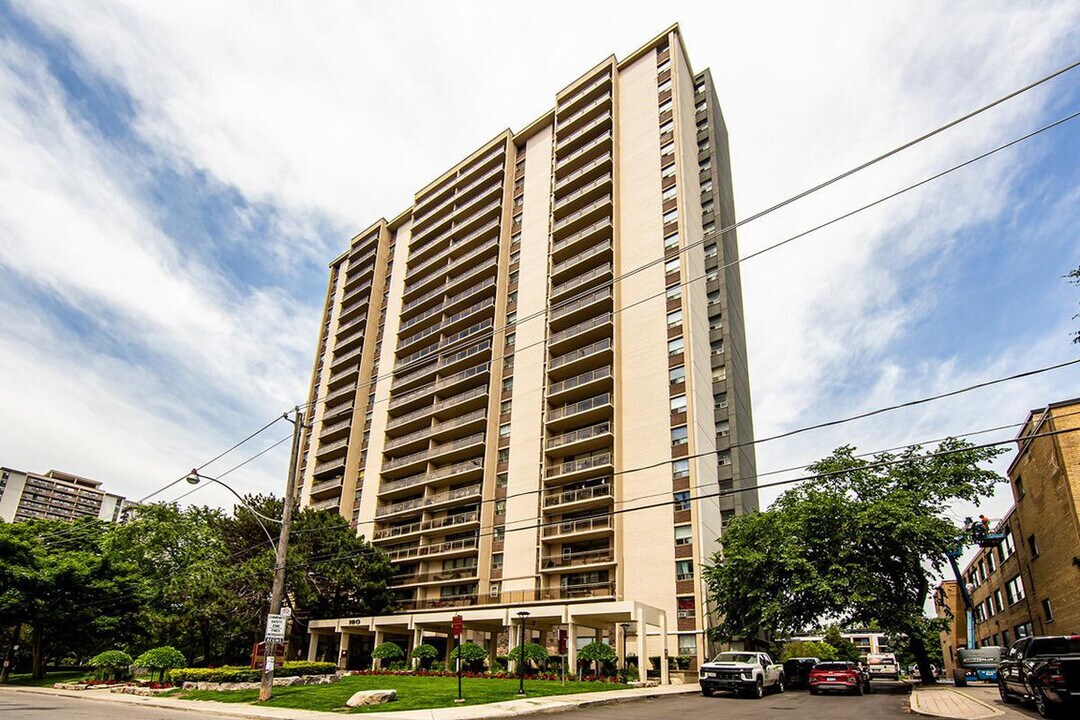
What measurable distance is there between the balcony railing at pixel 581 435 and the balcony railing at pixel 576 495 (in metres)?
3.57

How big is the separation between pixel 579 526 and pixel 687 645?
10.4 m

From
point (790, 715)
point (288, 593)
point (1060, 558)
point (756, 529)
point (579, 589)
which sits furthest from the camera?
point (288, 593)

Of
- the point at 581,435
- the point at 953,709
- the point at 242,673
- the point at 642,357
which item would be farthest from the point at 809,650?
the point at 242,673

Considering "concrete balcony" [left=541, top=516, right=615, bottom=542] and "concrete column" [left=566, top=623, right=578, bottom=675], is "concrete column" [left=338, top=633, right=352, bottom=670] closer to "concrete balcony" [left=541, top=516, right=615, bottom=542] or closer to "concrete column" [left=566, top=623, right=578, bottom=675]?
"concrete balcony" [left=541, top=516, right=615, bottom=542]

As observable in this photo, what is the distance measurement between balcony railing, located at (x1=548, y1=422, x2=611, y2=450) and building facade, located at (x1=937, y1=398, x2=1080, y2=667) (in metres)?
24.7

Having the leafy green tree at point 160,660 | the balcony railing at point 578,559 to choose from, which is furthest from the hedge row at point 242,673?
the balcony railing at point 578,559

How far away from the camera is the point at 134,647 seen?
46750 mm

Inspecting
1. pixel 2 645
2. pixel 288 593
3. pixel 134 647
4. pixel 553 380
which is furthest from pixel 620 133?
pixel 2 645

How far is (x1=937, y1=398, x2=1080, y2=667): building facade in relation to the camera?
92.5 feet

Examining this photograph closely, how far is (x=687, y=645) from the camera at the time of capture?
3741 centimetres

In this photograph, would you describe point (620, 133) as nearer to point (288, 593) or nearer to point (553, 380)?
point (553, 380)

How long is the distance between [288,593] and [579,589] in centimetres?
2153

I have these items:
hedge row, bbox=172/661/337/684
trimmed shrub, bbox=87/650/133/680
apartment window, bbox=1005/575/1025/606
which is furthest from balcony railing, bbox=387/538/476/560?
apartment window, bbox=1005/575/1025/606

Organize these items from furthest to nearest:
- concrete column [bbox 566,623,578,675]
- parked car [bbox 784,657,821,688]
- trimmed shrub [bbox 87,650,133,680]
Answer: parked car [bbox 784,657,821,688] < concrete column [bbox 566,623,578,675] < trimmed shrub [bbox 87,650,133,680]
